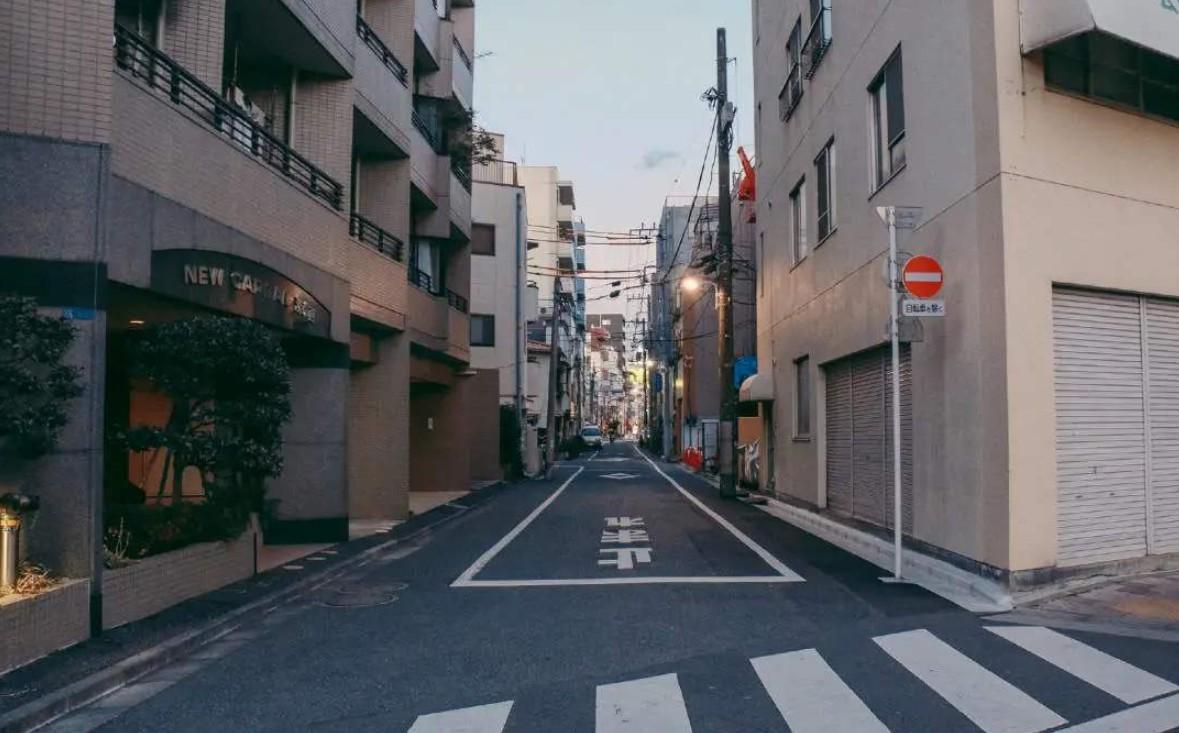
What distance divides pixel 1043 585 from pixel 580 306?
248 ft

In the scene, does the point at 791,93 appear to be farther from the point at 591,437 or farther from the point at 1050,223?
the point at 591,437

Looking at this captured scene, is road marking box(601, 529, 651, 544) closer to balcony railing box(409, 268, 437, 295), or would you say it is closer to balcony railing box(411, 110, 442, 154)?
balcony railing box(409, 268, 437, 295)

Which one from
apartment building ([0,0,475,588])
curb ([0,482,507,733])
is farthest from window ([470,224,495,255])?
curb ([0,482,507,733])

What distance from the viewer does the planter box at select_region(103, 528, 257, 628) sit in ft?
24.3

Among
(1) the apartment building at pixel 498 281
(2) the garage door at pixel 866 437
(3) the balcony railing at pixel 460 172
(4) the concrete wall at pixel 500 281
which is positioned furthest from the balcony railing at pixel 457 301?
(4) the concrete wall at pixel 500 281

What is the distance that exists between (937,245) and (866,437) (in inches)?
161

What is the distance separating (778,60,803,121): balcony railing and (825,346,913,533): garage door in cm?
589

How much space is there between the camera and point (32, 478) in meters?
6.88

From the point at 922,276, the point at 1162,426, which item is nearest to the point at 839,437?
the point at 1162,426

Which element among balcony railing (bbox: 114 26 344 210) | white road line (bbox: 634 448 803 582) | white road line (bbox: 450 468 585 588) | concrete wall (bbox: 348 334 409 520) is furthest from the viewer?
concrete wall (bbox: 348 334 409 520)

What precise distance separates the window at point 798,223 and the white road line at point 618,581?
947 centimetres

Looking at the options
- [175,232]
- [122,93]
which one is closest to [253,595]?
[175,232]

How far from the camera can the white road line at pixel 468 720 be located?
5.11 m

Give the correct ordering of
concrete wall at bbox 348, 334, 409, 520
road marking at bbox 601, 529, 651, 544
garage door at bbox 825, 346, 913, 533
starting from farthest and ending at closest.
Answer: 1. concrete wall at bbox 348, 334, 409, 520
2. road marking at bbox 601, 529, 651, 544
3. garage door at bbox 825, 346, 913, 533
